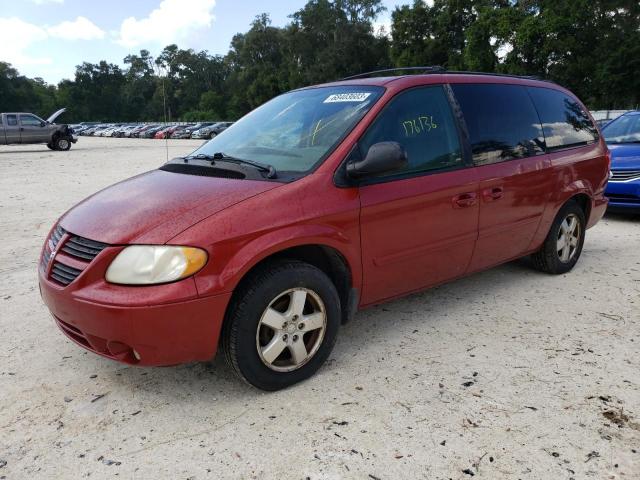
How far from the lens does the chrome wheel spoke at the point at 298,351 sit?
112 inches

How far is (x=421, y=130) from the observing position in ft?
11.3

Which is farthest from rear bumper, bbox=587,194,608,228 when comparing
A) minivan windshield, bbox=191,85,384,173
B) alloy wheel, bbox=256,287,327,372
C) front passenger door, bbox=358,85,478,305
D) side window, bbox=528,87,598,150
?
alloy wheel, bbox=256,287,327,372

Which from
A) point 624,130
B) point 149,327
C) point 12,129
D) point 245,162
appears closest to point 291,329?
point 149,327

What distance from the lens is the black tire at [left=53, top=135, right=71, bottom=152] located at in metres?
25.1

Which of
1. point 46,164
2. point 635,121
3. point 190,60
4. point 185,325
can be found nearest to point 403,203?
point 185,325

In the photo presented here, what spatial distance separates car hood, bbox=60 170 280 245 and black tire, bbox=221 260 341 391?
0.42 metres

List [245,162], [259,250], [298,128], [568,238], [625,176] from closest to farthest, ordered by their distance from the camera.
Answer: [259,250] < [245,162] < [298,128] < [568,238] < [625,176]

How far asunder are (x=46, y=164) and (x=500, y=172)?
1704cm

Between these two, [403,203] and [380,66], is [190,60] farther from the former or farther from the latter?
[403,203]

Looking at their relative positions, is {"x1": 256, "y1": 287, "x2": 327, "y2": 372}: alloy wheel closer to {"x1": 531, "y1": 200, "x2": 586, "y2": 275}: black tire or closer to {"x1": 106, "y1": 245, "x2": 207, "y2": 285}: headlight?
{"x1": 106, "y1": 245, "x2": 207, "y2": 285}: headlight

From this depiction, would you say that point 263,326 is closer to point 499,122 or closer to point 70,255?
point 70,255

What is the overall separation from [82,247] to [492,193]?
2713 millimetres

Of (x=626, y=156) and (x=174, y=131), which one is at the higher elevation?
(x=626, y=156)

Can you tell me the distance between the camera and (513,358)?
3201 millimetres
